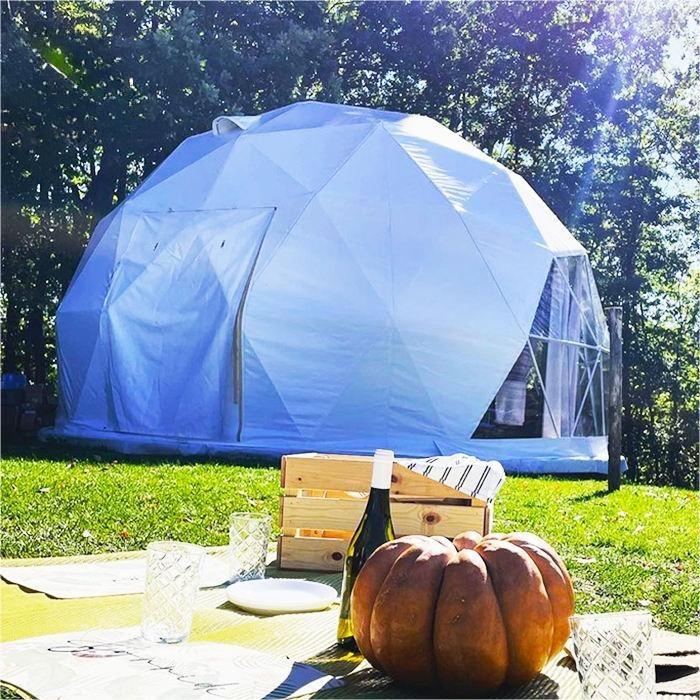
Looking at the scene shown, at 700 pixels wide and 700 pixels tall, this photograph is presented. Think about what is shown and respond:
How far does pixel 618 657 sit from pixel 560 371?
40.8 ft

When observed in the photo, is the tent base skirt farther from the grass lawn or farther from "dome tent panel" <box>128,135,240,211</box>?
Answer: "dome tent panel" <box>128,135,240,211</box>

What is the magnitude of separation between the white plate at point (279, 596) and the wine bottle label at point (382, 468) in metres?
0.70

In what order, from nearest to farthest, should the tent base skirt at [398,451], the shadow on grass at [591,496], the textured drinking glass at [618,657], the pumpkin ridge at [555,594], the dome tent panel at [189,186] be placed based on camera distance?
the textured drinking glass at [618,657]
the pumpkin ridge at [555,594]
the shadow on grass at [591,496]
the tent base skirt at [398,451]
the dome tent panel at [189,186]

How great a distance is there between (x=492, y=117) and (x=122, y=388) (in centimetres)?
1750

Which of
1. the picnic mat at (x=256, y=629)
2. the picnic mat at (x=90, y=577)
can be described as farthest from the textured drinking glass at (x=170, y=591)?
the picnic mat at (x=90, y=577)

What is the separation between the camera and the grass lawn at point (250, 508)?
17.2 ft

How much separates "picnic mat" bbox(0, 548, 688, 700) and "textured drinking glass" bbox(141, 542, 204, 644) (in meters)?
0.15

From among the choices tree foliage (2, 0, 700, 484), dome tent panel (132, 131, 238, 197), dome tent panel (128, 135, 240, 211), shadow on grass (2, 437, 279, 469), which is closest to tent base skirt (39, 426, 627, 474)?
shadow on grass (2, 437, 279, 469)

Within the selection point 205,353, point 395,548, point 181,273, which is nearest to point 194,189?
point 181,273

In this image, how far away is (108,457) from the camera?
11.2 metres

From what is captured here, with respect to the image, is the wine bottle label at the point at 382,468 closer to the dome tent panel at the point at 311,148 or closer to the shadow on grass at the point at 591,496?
the shadow on grass at the point at 591,496

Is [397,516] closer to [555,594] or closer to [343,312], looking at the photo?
[555,594]

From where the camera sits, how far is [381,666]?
2482 mm

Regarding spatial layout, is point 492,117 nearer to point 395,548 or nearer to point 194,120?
point 194,120
